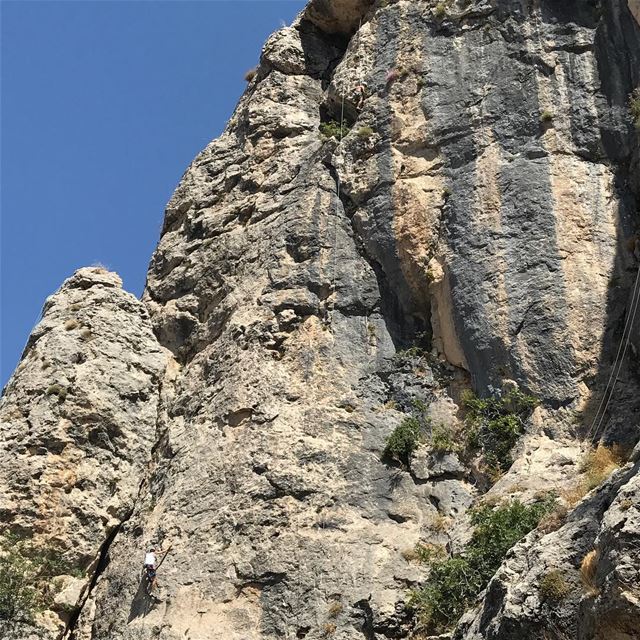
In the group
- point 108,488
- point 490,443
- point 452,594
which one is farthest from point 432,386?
point 108,488

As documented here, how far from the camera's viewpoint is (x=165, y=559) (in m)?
17.8

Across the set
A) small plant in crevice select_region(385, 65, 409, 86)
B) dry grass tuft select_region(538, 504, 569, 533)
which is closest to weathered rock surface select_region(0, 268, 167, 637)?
small plant in crevice select_region(385, 65, 409, 86)

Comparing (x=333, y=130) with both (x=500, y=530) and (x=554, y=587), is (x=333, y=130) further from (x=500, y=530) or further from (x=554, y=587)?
(x=554, y=587)

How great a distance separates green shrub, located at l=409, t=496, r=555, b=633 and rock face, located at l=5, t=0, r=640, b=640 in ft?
Result: 1.73

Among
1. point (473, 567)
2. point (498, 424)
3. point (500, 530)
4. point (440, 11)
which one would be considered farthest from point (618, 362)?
Answer: point (440, 11)

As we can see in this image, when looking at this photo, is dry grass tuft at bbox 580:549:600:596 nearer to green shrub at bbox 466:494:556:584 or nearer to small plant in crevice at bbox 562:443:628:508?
small plant in crevice at bbox 562:443:628:508

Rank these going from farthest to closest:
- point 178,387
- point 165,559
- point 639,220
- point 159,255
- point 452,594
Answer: point 159,255 → point 178,387 → point 639,220 → point 165,559 → point 452,594

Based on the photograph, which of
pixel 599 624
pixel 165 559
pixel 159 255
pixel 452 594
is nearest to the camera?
pixel 599 624

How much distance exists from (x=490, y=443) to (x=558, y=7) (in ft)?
28.9

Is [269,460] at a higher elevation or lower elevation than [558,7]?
lower

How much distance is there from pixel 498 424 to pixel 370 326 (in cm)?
316

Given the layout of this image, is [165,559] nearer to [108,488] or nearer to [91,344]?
[108,488]

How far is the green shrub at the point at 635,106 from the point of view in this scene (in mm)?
19609

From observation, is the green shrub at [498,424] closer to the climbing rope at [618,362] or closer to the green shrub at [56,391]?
the climbing rope at [618,362]
